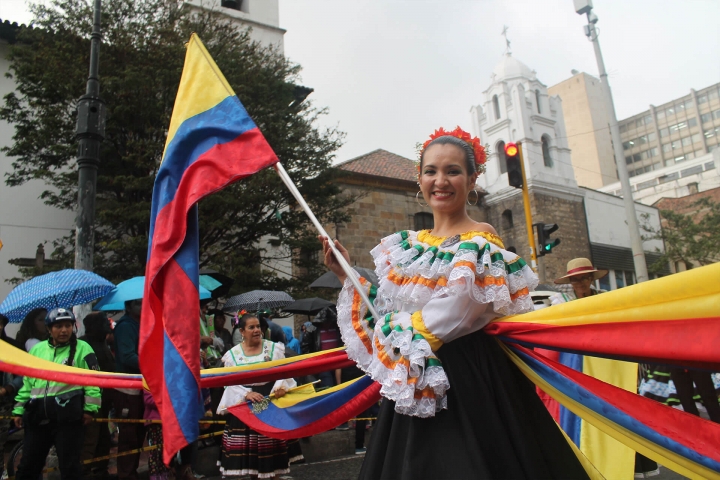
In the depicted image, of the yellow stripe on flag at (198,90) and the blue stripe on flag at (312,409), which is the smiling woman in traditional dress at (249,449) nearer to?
the blue stripe on flag at (312,409)

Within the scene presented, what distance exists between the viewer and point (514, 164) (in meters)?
10.5

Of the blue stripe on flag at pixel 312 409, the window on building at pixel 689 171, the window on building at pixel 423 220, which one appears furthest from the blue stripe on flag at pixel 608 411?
the window on building at pixel 689 171

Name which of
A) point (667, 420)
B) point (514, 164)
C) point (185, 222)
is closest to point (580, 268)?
point (667, 420)

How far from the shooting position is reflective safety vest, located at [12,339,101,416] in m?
4.88

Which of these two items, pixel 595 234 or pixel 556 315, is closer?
pixel 556 315

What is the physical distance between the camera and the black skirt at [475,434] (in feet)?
7.11

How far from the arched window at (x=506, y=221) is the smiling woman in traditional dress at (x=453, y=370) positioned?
28652 mm

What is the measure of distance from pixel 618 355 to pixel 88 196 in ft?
21.2

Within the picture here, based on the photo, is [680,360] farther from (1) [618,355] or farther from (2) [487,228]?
(2) [487,228]

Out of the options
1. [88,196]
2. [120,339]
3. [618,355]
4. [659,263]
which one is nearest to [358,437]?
[120,339]

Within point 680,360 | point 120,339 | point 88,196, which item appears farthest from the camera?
point 88,196

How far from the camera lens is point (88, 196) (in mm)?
6871

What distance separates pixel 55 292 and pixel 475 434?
17.5 feet

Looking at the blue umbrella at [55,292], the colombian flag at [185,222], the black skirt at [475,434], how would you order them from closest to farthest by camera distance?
the black skirt at [475,434]
the colombian flag at [185,222]
the blue umbrella at [55,292]
